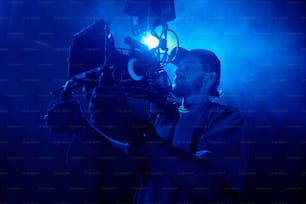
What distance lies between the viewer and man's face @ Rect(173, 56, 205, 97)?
159 cm

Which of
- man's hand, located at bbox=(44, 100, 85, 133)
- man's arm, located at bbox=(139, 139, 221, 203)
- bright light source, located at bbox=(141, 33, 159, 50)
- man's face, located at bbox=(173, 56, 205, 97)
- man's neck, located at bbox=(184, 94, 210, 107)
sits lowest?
man's arm, located at bbox=(139, 139, 221, 203)

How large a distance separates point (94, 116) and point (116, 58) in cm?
28

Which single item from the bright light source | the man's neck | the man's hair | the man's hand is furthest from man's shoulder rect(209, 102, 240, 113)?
the man's hand

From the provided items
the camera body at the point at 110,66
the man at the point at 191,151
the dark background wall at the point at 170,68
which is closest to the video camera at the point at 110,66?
the camera body at the point at 110,66

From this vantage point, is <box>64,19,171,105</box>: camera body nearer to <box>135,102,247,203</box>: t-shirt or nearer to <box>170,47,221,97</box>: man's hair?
<box>135,102,247,203</box>: t-shirt

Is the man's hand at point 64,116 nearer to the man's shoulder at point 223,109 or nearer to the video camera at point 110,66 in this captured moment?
the video camera at point 110,66

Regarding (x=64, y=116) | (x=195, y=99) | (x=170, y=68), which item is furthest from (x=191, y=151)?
(x=170, y=68)

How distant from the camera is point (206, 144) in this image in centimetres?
120

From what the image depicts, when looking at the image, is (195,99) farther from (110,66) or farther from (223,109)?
(110,66)

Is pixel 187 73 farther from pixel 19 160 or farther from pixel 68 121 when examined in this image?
pixel 19 160

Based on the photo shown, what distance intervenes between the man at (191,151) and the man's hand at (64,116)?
0.02m

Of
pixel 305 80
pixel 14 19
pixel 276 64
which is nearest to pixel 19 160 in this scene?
pixel 14 19

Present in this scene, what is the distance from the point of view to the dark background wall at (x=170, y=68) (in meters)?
2.11

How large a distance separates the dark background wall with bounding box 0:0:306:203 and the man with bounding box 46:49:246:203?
40.2 inches
